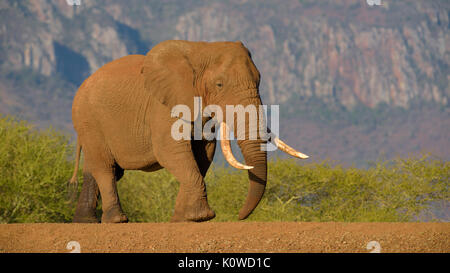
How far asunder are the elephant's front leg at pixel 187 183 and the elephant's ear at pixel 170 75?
0.80 metres

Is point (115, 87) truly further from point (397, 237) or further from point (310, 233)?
point (397, 237)

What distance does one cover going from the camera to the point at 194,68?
13547mm

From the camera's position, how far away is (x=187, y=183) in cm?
1291

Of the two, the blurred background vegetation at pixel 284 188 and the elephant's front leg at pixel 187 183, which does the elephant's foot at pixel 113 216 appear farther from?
the blurred background vegetation at pixel 284 188

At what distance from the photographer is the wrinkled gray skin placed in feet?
42.5

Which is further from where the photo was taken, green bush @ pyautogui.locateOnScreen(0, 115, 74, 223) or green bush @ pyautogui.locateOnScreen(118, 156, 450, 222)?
green bush @ pyautogui.locateOnScreen(118, 156, 450, 222)

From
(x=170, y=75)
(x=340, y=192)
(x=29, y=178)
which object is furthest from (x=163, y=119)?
(x=340, y=192)

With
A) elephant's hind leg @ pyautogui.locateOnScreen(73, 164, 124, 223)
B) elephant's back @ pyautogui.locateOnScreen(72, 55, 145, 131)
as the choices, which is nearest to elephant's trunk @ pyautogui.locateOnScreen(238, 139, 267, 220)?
elephant's back @ pyautogui.locateOnScreen(72, 55, 145, 131)

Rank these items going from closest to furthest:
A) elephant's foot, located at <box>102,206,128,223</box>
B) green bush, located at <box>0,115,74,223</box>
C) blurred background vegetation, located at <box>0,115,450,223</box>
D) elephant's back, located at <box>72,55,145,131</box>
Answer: elephant's back, located at <box>72,55,145,131</box>, elephant's foot, located at <box>102,206,128,223</box>, green bush, located at <box>0,115,74,223</box>, blurred background vegetation, located at <box>0,115,450,223</box>

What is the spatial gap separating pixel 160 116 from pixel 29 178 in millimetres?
13222

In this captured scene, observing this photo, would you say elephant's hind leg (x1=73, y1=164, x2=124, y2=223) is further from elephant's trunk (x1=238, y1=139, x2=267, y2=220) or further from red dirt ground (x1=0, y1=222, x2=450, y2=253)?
elephant's trunk (x1=238, y1=139, x2=267, y2=220)

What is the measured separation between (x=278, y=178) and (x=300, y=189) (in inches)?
43.0

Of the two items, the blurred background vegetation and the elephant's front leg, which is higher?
the elephant's front leg

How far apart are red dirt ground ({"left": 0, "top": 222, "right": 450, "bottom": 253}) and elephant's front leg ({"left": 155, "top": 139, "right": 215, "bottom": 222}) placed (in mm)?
744
